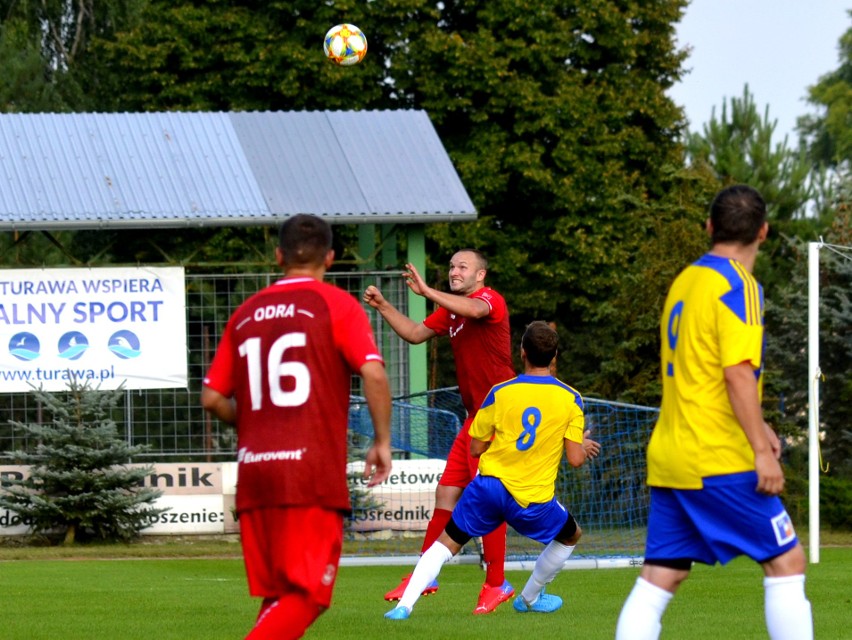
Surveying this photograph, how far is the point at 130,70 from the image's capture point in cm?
3098

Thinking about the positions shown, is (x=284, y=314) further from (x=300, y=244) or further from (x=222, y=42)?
(x=222, y=42)

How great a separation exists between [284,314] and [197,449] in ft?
38.7

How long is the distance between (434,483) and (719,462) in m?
11.7

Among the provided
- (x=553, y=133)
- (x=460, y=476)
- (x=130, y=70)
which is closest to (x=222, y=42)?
(x=130, y=70)

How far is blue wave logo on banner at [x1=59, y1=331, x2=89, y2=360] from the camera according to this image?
1661 cm

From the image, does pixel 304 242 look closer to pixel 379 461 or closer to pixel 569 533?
pixel 379 461

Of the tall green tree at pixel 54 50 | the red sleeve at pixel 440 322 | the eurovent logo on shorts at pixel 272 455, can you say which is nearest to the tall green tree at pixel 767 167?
the tall green tree at pixel 54 50

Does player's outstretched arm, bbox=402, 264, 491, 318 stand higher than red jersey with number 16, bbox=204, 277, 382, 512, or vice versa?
player's outstretched arm, bbox=402, 264, 491, 318

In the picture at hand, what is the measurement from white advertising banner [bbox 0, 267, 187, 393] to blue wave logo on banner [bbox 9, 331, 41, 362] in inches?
0.5

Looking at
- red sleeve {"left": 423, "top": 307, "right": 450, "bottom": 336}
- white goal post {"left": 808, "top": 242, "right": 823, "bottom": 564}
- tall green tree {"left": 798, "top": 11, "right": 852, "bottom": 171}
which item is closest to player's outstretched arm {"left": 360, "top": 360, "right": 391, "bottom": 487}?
red sleeve {"left": 423, "top": 307, "right": 450, "bottom": 336}

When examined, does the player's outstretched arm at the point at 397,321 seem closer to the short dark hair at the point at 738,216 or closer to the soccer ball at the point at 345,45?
the short dark hair at the point at 738,216

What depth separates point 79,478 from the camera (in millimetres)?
16016

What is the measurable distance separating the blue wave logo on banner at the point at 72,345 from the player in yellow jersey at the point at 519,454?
921 cm

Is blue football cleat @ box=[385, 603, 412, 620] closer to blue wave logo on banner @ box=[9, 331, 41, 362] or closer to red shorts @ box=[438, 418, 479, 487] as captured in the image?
red shorts @ box=[438, 418, 479, 487]
